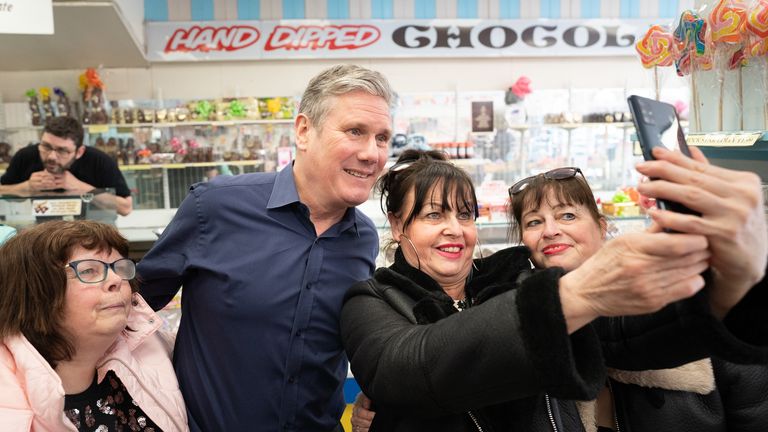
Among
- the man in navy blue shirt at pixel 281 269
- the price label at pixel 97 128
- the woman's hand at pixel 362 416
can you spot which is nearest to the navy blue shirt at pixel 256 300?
the man in navy blue shirt at pixel 281 269

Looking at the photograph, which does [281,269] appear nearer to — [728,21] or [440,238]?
[440,238]

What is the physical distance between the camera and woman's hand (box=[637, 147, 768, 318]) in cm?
78

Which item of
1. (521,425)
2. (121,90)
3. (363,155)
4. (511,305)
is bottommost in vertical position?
(521,425)

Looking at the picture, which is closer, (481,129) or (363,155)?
(363,155)

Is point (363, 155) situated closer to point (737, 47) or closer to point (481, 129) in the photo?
point (737, 47)

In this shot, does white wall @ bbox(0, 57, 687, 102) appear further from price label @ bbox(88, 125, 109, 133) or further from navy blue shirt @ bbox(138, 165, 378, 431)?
navy blue shirt @ bbox(138, 165, 378, 431)

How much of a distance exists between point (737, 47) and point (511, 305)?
63.1 inches

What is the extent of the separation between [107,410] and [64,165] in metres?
3.08

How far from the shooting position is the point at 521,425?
1224 millimetres

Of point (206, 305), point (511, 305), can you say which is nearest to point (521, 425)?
point (511, 305)

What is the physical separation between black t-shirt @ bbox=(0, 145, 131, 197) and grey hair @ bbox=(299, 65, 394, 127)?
333cm

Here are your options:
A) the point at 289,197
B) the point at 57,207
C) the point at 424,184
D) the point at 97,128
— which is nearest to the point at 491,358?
the point at 424,184

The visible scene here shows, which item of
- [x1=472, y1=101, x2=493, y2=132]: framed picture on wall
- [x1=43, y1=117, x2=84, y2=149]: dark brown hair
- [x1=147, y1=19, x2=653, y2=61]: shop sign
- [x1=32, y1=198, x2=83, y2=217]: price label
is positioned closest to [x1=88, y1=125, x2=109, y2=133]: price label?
[x1=147, y1=19, x2=653, y2=61]: shop sign

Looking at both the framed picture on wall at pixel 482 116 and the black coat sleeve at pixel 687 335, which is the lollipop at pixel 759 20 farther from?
the framed picture on wall at pixel 482 116
